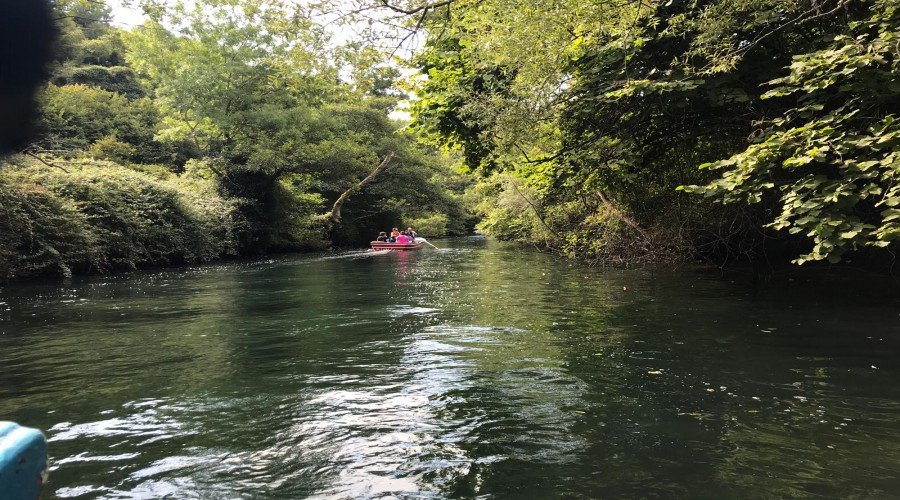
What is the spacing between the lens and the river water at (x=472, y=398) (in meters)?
3.59

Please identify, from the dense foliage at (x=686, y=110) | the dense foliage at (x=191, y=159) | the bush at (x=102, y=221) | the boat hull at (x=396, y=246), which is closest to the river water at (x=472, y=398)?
the dense foliage at (x=686, y=110)

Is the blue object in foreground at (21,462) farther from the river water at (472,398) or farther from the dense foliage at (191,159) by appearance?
the dense foliage at (191,159)

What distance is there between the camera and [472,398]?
517 cm

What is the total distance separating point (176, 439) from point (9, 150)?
12.1 metres

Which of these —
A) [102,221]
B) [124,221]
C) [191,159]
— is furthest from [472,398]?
[191,159]

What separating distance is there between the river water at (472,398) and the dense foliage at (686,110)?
146 centimetres

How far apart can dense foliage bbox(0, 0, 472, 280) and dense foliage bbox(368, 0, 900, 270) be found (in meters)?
2.88

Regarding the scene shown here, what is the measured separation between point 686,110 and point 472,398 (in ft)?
24.6

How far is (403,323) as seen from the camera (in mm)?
9000

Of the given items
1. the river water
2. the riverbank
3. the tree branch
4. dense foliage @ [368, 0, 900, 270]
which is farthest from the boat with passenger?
the river water

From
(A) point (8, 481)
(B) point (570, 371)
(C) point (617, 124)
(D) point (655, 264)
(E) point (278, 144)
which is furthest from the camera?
(E) point (278, 144)

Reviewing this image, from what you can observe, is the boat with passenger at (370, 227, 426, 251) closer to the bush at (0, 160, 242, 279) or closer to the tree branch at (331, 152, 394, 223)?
the tree branch at (331, 152, 394, 223)

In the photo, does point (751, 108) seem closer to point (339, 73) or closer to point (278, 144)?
point (339, 73)

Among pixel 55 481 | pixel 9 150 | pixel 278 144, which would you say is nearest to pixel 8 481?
pixel 55 481
